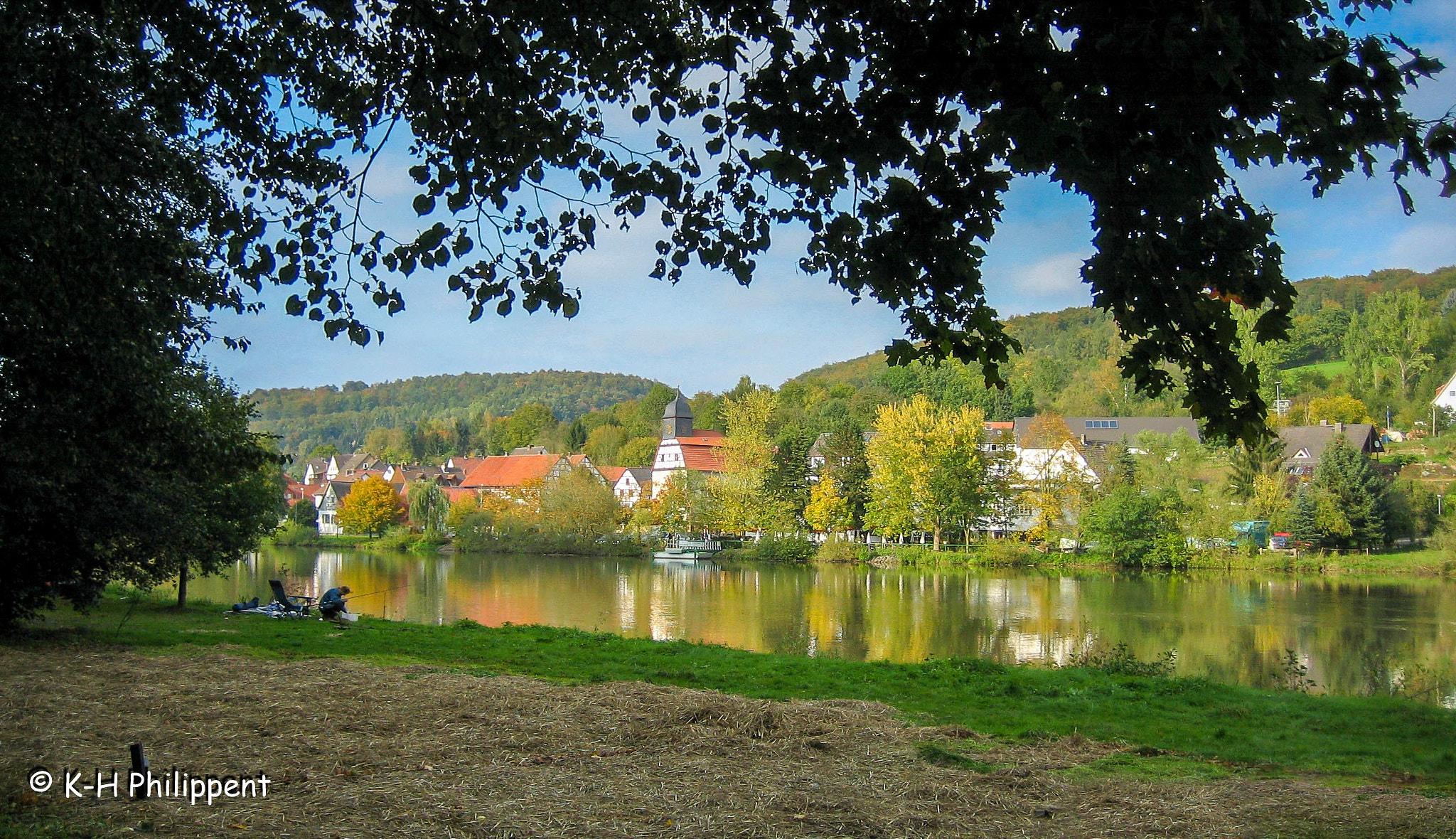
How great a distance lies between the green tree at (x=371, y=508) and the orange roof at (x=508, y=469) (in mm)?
8215

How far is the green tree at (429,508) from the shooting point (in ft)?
183

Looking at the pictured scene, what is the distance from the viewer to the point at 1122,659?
1327cm

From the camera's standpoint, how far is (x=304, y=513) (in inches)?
2618

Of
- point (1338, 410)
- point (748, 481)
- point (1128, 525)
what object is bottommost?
point (1128, 525)

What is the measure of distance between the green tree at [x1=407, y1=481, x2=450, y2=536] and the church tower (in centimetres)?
1765

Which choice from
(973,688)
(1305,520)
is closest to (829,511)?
(1305,520)

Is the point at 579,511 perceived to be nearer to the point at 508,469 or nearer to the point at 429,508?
the point at 429,508

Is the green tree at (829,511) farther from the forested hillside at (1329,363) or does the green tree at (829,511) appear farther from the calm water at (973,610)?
the forested hillside at (1329,363)

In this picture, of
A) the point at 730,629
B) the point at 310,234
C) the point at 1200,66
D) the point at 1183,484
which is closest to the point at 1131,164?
the point at 1200,66

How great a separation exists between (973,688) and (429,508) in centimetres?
5108

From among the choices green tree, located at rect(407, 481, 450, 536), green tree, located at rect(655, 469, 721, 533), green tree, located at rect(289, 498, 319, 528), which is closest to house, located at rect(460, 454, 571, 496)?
green tree, located at rect(407, 481, 450, 536)

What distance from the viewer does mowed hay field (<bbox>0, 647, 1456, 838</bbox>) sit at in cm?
441

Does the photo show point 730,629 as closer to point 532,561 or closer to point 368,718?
point 368,718

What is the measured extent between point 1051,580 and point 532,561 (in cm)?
2395
